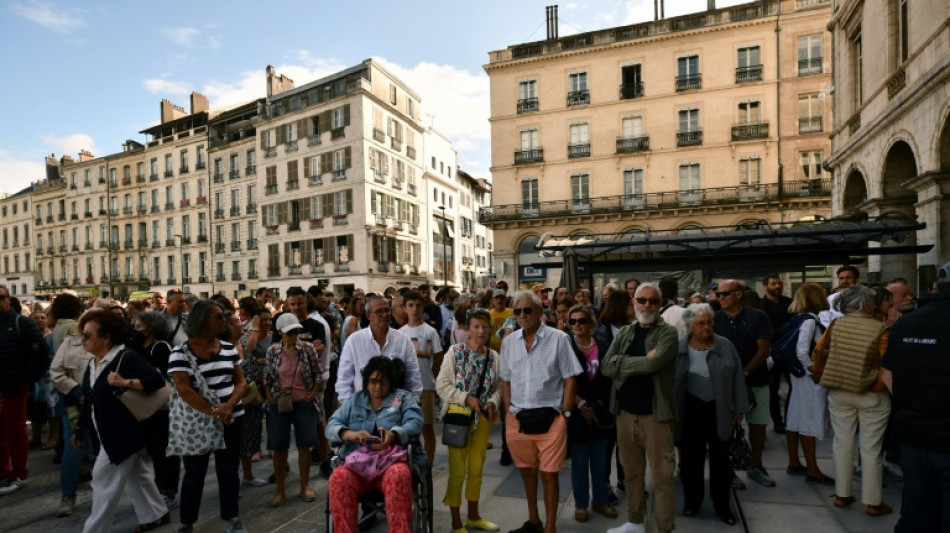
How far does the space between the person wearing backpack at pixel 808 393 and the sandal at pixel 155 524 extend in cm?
602

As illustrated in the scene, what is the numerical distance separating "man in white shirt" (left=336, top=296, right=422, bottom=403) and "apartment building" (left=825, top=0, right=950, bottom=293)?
9.98m

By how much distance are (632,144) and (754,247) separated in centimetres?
2330

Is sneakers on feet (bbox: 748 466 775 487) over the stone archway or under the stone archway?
under

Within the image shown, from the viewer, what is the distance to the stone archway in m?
16.2

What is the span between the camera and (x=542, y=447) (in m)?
4.30

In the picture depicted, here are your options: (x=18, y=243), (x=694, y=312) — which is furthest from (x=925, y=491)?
(x=18, y=243)

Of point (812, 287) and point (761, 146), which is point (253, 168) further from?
point (812, 287)

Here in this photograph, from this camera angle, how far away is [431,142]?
4700 centimetres

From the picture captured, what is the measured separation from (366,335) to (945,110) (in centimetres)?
1143

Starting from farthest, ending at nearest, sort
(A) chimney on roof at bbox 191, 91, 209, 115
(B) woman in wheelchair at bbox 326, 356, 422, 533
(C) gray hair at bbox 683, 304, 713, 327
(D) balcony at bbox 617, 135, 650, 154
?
(A) chimney on roof at bbox 191, 91, 209, 115 < (D) balcony at bbox 617, 135, 650, 154 < (C) gray hair at bbox 683, 304, 713, 327 < (B) woman in wheelchair at bbox 326, 356, 422, 533

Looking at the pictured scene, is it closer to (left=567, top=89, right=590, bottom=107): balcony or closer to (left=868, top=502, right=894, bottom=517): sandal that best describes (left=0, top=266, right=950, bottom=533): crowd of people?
(left=868, top=502, right=894, bottom=517): sandal

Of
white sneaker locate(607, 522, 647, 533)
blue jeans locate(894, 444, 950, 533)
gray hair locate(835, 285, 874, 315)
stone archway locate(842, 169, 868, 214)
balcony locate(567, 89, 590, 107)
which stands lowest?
white sneaker locate(607, 522, 647, 533)

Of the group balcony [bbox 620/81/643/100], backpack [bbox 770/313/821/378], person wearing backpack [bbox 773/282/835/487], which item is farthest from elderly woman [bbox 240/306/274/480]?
balcony [bbox 620/81/643/100]

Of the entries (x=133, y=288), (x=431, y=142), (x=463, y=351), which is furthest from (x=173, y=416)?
(x=133, y=288)
